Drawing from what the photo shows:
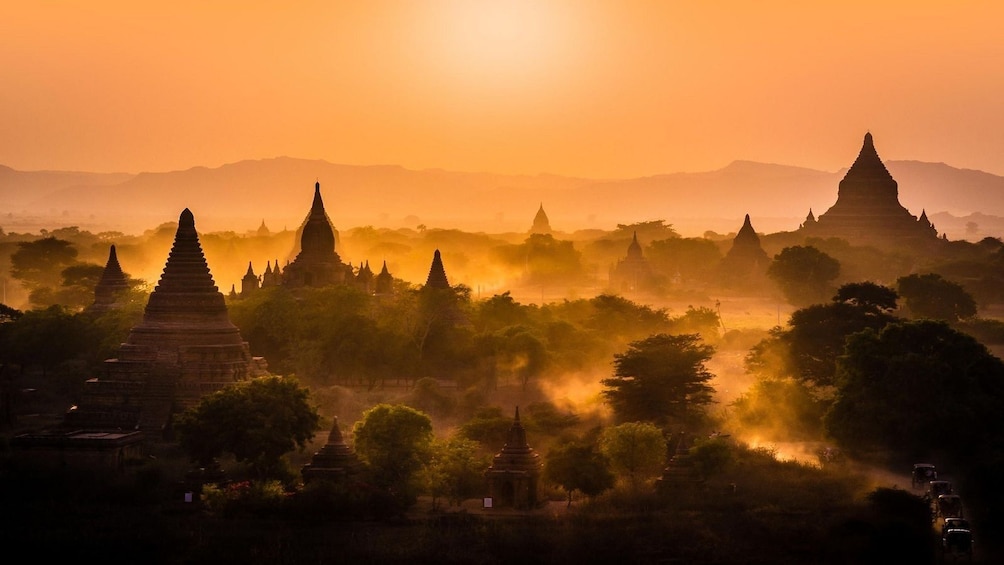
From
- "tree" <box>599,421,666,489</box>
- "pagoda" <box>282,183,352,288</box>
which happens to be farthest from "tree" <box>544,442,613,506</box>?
"pagoda" <box>282,183,352,288</box>

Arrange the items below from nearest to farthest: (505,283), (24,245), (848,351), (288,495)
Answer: (288,495), (848,351), (24,245), (505,283)

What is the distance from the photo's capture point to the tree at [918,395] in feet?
218

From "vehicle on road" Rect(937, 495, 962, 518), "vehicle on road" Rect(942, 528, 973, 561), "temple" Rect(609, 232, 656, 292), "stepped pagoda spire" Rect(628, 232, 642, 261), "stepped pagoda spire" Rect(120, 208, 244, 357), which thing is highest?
"stepped pagoda spire" Rect(628, 232, 642, 261)

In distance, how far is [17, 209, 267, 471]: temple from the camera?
71.6m

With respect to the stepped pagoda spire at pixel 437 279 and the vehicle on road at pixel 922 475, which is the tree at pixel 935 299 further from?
the vehicle on road at pixel 922 475

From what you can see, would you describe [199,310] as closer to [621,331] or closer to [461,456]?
[461,456]

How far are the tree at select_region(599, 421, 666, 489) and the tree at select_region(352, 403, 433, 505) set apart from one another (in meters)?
5.33

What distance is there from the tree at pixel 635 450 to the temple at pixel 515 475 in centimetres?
310

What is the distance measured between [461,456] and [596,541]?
7.24 meters

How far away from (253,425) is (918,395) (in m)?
20.1

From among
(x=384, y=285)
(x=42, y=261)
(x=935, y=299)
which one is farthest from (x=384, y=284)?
(x=42, y=261)

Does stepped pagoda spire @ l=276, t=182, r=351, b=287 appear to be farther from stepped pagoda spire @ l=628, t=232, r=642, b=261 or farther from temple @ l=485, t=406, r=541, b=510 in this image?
stepped pagoda spire @ l=628, t=232, r=642, b=261

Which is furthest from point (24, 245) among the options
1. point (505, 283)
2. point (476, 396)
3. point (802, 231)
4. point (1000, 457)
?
point (1000, 457)

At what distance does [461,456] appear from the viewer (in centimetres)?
6350
